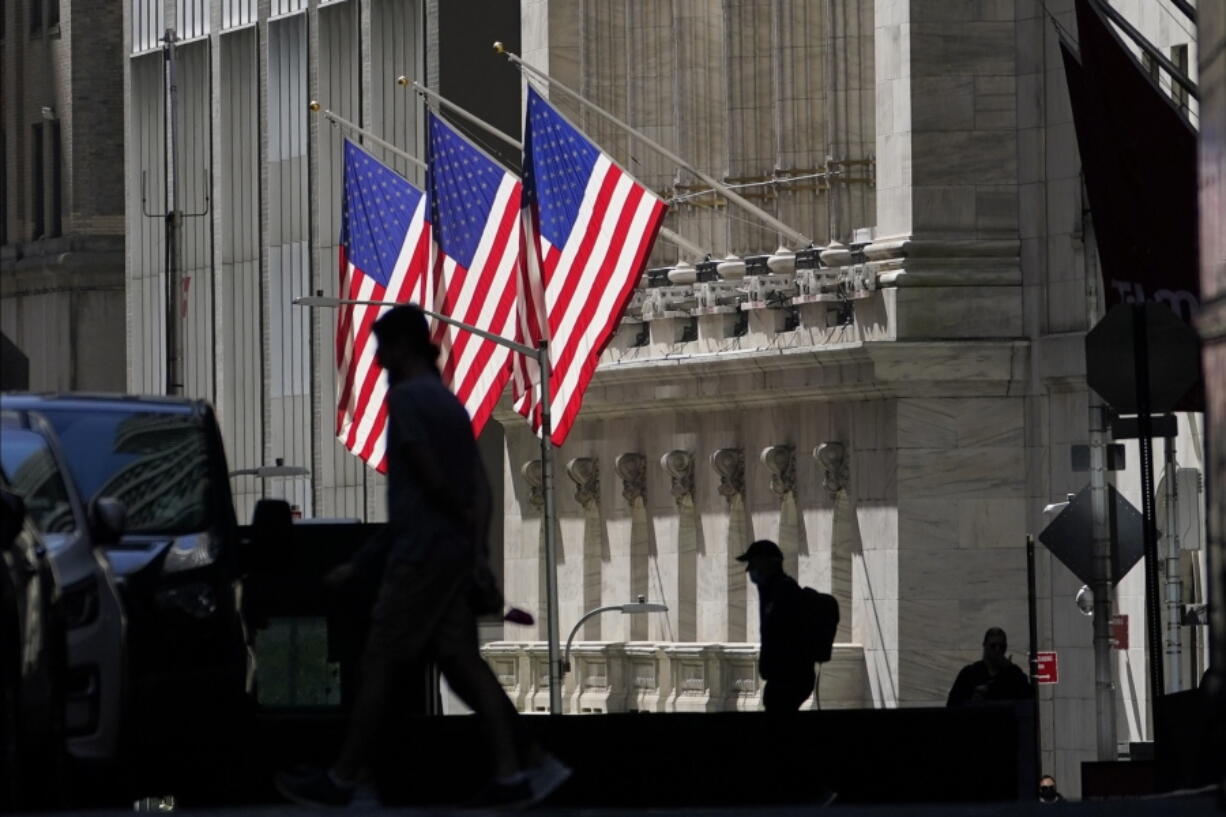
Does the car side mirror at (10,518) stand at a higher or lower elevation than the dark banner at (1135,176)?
lower

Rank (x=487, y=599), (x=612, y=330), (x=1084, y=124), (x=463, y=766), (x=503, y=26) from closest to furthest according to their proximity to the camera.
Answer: (x=487, y=599), (x=463, y=766), (x=1084, y=124), (x=612, y=330), (x=503, y=26)

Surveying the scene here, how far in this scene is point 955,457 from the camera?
49062 mm

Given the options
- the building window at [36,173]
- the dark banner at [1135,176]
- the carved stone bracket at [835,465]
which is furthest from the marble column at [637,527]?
the building window at [36,173]

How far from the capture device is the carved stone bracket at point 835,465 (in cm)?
5116

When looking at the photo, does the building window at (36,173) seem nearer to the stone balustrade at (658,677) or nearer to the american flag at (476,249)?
the stone balustrade at (658,677)

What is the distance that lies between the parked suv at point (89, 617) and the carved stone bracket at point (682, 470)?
39.4 metres

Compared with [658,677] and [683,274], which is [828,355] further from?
[658,677]

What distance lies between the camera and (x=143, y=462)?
18.3m

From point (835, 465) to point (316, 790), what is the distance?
120ft

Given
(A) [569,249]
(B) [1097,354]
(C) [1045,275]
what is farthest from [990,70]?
(B) [1097,354]

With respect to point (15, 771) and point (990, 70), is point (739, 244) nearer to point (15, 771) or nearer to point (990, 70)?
point (990, 70)

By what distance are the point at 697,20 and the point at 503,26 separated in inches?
458

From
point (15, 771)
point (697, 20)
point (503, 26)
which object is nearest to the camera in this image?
point (15, 771)

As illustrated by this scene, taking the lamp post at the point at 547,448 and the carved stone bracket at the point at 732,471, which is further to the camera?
the carved stone bracket at the point at 732,471
